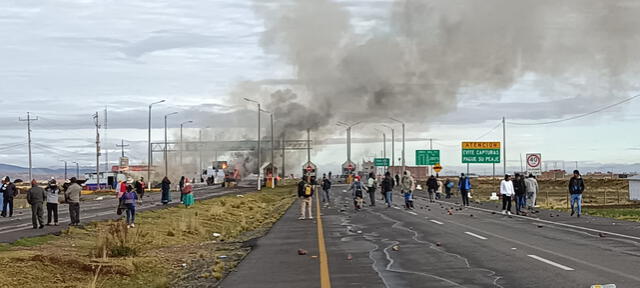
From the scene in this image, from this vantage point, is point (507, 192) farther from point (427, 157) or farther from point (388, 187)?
point (427, 157)

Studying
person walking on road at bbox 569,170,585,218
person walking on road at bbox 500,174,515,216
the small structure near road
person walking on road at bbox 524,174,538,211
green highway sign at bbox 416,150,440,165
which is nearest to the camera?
person walking on road at bbox 569,170,585,218

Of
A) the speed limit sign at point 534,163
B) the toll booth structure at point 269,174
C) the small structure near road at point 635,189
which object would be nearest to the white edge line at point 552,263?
the speed limit sign at point 534,163

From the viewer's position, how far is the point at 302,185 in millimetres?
32719

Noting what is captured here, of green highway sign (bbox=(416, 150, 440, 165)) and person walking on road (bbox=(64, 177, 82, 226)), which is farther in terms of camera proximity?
green highway sign (bbox=(416, 150, 440, 165))

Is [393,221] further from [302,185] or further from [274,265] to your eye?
[274,265]

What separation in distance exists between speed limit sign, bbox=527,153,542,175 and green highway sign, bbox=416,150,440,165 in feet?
208

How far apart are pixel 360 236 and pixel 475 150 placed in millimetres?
55056

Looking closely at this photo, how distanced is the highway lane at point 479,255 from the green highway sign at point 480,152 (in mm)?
48486

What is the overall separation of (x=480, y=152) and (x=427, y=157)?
1322 inches

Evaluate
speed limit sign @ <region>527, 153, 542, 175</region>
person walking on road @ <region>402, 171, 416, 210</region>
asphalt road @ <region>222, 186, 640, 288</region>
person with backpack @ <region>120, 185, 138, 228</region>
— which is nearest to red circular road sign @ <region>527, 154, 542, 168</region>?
speed limit sign @ <region>527, 153, 542, 175</region>

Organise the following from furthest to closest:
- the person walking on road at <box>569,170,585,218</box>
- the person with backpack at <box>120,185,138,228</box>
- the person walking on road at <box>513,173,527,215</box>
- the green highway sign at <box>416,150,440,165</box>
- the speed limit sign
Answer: the green highway sign at <box>416,150,440,165</box>
the speed limit sign
the person walking on road at <box>513,173,527,215</box>
the person walking on road at <box>569,170,585,218</box>
the person with backpack at <box>120,185,138,228</box>

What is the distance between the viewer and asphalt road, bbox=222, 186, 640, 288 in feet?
43.9

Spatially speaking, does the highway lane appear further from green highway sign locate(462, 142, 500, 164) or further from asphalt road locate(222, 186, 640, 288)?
green highway sign locate(462, 142, 500, 164)

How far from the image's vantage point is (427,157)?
111m
